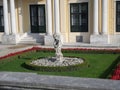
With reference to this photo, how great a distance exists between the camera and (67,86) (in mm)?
3566

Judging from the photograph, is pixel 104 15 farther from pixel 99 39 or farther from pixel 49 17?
pixel 49 17

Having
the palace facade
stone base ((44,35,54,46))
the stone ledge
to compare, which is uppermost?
the palace facade

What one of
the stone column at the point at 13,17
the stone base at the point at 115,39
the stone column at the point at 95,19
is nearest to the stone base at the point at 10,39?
the stone column at the point at 13,17

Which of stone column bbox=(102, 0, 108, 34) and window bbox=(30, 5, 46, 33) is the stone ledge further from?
window bbox=(30, 5, 46, 33)

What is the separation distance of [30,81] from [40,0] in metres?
19.5

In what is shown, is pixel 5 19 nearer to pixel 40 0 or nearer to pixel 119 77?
pixel 40 0

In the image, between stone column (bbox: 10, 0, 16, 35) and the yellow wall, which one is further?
stone column (bbox: 10, 0, 16, 35)

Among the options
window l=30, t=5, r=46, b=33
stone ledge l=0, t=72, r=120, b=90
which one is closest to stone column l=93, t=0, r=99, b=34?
window l=30, t=5, r=46, b=33

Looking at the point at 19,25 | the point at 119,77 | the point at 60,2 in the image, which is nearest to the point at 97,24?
the point at 60,2

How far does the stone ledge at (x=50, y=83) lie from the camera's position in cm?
351

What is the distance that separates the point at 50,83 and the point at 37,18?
19932 mm

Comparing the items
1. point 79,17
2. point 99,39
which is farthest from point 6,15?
point 99,39

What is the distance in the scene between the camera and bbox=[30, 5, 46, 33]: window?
23.1m

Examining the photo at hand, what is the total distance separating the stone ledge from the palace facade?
16682 mm
